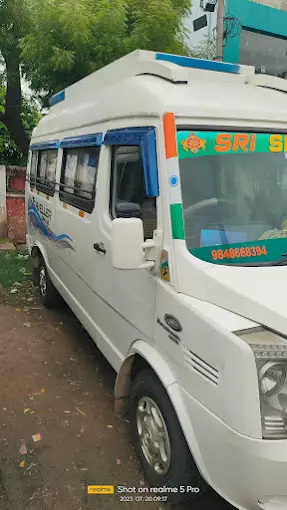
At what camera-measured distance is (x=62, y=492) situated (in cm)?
264

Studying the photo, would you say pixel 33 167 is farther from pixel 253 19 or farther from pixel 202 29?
pixel 202 29

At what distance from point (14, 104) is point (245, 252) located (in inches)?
414

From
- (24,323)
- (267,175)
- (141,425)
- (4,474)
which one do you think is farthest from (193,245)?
(24,323)

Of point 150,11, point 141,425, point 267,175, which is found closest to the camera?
point 267,175

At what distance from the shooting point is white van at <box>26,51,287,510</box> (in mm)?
1800

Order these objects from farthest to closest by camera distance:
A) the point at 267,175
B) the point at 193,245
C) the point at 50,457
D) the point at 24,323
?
the point at 24,323 < the point at 50,457 < the point at 267,175 < the point at 193,245

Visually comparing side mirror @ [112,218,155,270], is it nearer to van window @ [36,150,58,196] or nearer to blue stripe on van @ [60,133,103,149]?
blue stripe on van @ [60,133,103,149]

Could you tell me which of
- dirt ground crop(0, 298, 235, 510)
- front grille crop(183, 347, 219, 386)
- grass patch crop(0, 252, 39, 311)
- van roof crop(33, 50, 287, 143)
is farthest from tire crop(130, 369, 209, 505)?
grass patch crop(0, 252, 39, 311)

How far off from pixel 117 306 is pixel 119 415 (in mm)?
1032

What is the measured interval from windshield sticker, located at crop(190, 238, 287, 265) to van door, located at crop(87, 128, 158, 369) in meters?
0.36

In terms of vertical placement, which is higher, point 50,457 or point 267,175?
point 267,175

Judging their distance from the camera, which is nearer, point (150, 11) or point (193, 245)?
point (193, 245)

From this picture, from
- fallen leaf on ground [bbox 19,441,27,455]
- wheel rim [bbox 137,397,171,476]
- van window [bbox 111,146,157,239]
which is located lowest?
fallen leaf on ground [bbox 19,441,27,455]

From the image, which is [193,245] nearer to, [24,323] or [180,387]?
[180,387]
